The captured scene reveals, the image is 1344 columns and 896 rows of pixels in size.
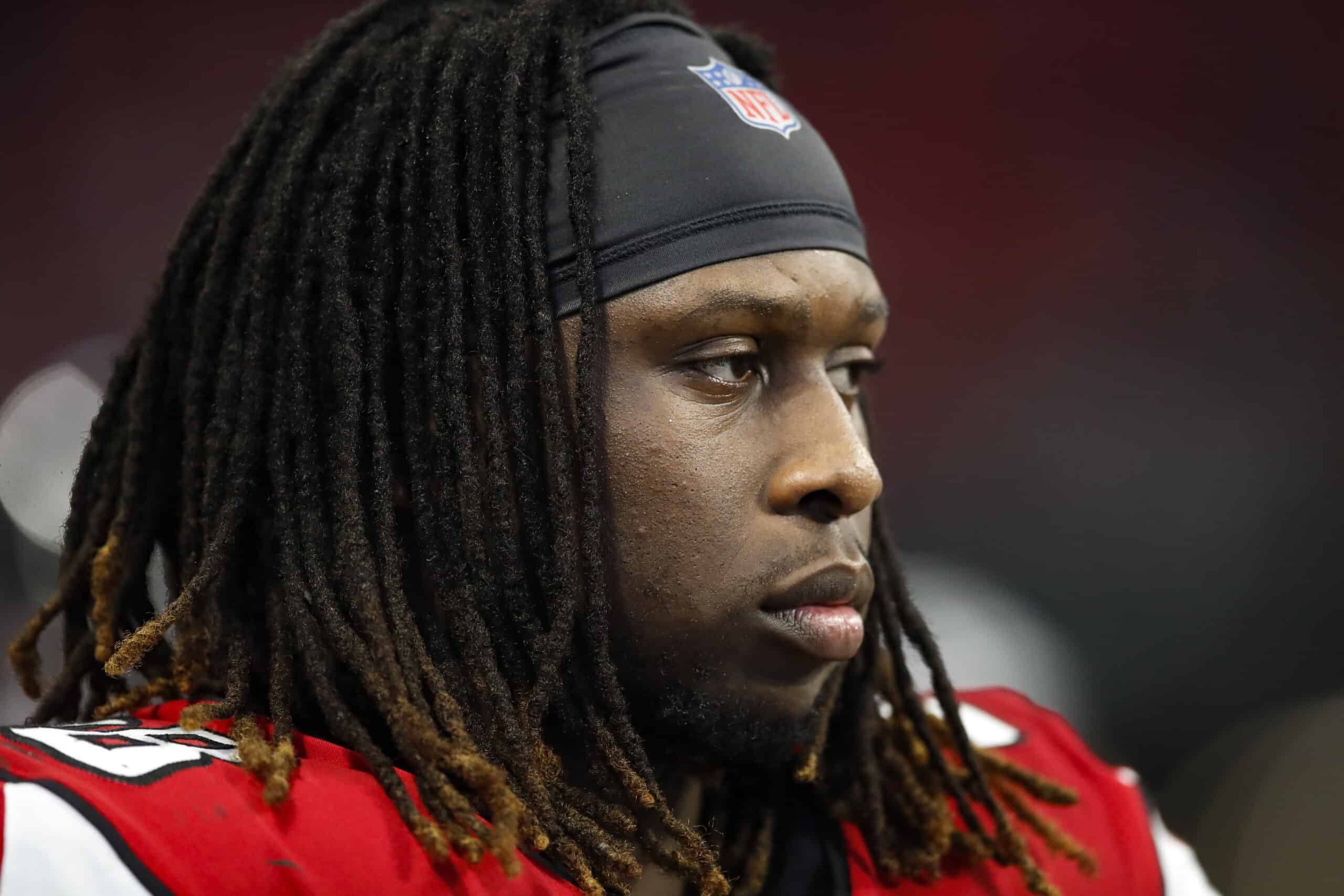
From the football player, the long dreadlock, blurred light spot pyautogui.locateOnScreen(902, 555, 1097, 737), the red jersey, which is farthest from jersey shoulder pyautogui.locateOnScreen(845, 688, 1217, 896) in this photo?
blurred light spot pyautogui.locateOnScreen(902, 555, 1097, 737)

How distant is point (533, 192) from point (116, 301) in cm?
Answer: 231

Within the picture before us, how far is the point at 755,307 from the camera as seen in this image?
1.25m

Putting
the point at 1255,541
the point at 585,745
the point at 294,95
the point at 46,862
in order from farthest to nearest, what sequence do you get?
1. the point at 1255,541
2. the point at 294,95
3. the point at 585,745
4. the point at 46,862

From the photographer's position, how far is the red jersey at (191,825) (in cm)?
88

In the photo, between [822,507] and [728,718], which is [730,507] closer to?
Result: [822,507]

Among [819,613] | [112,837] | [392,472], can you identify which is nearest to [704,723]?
[819,613]

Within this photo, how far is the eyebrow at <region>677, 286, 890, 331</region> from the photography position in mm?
1242

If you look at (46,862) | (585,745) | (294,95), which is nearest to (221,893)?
(46,862)

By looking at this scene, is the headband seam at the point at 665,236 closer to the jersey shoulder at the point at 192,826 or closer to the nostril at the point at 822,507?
the nostril at the point at 822,507

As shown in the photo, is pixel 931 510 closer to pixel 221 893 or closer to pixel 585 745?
pixel 585 745

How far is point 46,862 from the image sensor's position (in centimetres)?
86

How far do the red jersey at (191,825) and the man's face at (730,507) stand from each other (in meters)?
0.23

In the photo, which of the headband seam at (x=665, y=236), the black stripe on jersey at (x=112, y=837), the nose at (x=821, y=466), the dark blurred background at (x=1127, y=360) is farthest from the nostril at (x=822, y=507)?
the dark blurred background at (x=1127, y=360)

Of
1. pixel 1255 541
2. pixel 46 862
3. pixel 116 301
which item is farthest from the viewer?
pixel 1255 541
